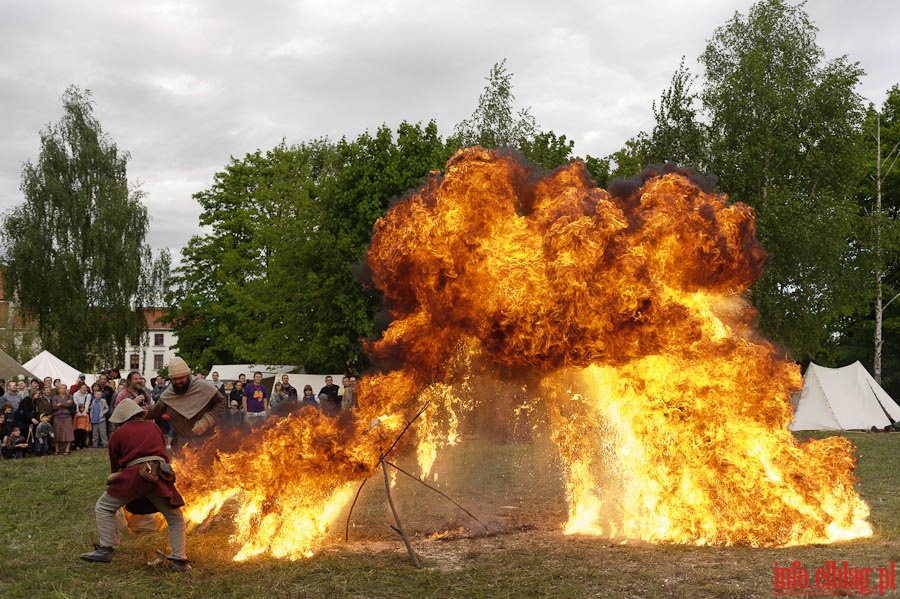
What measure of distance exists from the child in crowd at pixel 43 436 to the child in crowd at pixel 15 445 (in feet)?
0.98

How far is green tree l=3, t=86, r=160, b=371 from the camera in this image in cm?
3966

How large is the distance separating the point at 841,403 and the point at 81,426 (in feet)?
79.9

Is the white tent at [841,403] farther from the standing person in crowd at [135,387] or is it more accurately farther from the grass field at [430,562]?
the standing person in crowd at [135,387]

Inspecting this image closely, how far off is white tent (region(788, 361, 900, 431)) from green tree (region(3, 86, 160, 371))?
31.4 m

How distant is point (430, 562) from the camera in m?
7.96

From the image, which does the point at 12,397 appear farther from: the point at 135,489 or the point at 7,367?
the point at 135,489

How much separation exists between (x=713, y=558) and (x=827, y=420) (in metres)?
22.8

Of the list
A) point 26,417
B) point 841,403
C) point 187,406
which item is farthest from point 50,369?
point 841,403

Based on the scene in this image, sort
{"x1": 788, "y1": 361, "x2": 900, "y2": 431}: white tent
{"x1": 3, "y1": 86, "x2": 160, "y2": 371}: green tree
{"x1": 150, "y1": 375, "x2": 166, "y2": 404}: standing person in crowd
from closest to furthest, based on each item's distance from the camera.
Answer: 1. {"x1": 150, "y1": 375, "x2": 166, "y2": 404}: standing person in crowd
2. {"x1": 788, "y1": 361, "x2": 900, "y2": 431}: white tent
3. {"x1": 3, "y1": 86, "x2": 160, "y2": 371}: green tree

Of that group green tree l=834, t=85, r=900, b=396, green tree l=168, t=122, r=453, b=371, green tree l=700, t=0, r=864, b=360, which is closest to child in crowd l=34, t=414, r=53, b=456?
green tree l=168, t=122, r=453, b=371

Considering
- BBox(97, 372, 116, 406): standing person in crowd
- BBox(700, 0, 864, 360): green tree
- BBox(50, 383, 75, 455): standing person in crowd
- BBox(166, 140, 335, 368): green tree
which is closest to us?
BBox(50, 383, 75, 455): standing person in crowd

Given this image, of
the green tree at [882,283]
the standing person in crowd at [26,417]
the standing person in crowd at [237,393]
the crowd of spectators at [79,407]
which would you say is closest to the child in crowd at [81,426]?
the crowd of spectators at [79,407]

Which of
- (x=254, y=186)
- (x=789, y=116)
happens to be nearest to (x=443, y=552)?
(x=789, y=116)

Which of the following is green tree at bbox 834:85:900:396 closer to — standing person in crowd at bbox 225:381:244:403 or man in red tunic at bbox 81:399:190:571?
standing person in crowd at bbox 225:381:244:403
